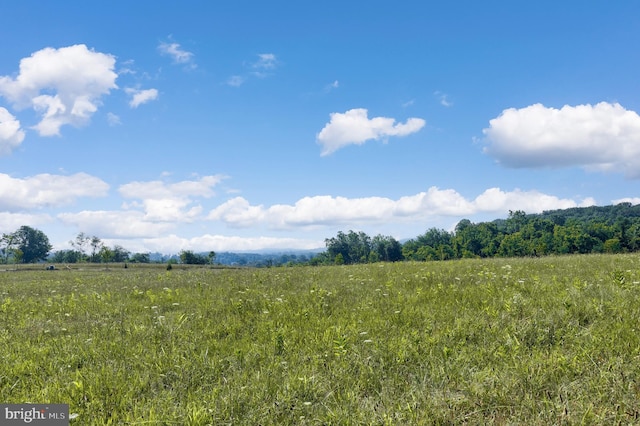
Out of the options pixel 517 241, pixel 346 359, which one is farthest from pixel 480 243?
pixel 346 359

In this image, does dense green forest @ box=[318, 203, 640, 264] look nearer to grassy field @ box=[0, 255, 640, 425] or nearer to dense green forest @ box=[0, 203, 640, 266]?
dense green forest @ box=[0, 203, 640, 266]

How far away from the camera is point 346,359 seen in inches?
217

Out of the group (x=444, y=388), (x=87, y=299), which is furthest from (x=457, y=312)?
(x=87, y=299)

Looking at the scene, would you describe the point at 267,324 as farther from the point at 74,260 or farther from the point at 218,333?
the point at 74,260

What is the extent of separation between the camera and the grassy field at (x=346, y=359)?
4.12m

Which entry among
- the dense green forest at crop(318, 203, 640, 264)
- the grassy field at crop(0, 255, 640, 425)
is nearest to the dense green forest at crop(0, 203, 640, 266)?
the dense green forest at crop(318, 203, 640, 264)

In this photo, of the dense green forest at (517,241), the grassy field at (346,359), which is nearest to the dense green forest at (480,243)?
the dense green forest at (517,241)

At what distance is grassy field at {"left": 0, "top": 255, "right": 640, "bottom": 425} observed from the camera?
412cm

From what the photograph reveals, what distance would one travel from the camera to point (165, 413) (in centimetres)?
414

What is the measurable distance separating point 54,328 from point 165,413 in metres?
5.41

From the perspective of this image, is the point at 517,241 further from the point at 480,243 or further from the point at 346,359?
the point at 346,359

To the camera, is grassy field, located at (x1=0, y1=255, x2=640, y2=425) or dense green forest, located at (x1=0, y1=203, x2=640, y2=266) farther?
dense green forest, located at (x1=0, y1=203, x2=640, y2=266)

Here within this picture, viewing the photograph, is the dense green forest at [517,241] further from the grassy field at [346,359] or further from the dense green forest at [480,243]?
the grassy field at [346,359]

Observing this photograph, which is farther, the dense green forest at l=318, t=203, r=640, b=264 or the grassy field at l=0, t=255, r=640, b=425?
the dense green forest at l=318, t=203, r=640, b=264
